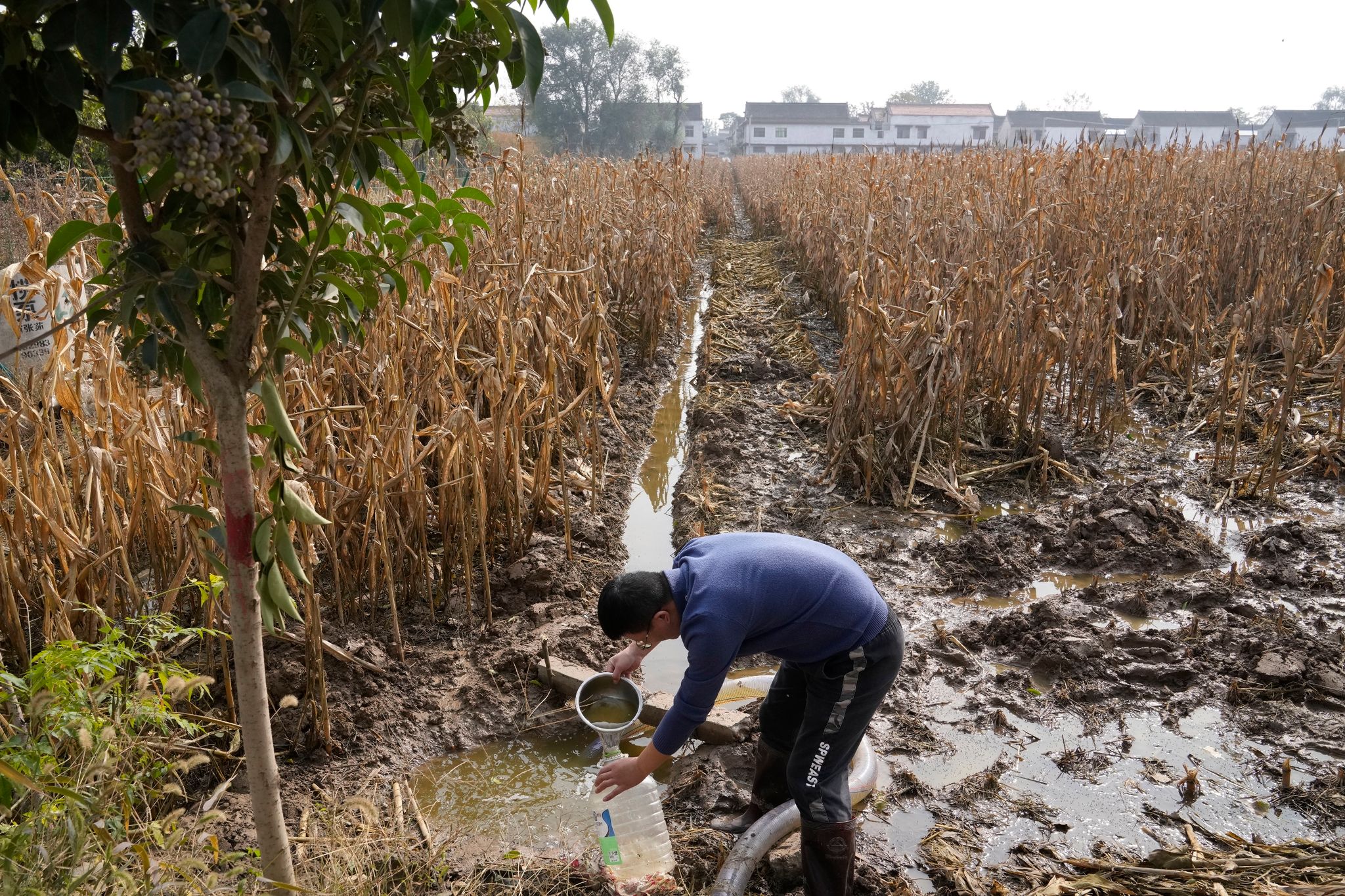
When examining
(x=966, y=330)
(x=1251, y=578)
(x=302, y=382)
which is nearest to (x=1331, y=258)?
(x=966, y=330)

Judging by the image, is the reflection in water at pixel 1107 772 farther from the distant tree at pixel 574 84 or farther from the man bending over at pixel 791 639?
the distant tree at pixel 574 84

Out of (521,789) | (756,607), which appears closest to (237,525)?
(756,607)

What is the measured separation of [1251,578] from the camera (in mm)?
4105

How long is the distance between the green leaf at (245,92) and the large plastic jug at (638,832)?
6.41 feet

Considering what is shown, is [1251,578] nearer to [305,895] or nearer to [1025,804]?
[1025,804]

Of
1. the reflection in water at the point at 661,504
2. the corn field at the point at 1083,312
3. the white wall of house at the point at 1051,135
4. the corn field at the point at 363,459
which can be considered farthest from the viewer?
the white wall of house at the point at 1051,135

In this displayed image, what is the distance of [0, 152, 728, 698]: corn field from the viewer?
2.80 metres

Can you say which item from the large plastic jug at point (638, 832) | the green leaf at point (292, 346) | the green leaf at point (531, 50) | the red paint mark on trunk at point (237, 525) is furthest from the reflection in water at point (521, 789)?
the green leaf at point (531, 50)

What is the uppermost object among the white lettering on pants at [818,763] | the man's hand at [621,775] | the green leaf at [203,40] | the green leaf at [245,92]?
the green leaf at [203,40]

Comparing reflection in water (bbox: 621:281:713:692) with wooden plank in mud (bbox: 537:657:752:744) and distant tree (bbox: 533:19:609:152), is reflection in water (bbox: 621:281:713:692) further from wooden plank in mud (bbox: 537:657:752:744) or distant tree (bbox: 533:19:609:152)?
distant tree (bbox: 533:19:609:152)

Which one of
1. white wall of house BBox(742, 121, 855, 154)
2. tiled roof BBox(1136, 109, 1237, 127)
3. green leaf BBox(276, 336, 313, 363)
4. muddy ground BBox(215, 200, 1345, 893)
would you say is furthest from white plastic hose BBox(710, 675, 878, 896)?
white wall of house BBox(742, 121, 855, 154)

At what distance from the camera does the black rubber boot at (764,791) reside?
9.21ft

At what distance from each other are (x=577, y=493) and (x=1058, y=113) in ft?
224

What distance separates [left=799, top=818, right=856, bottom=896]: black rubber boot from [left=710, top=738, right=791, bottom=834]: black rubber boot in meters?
0.40
